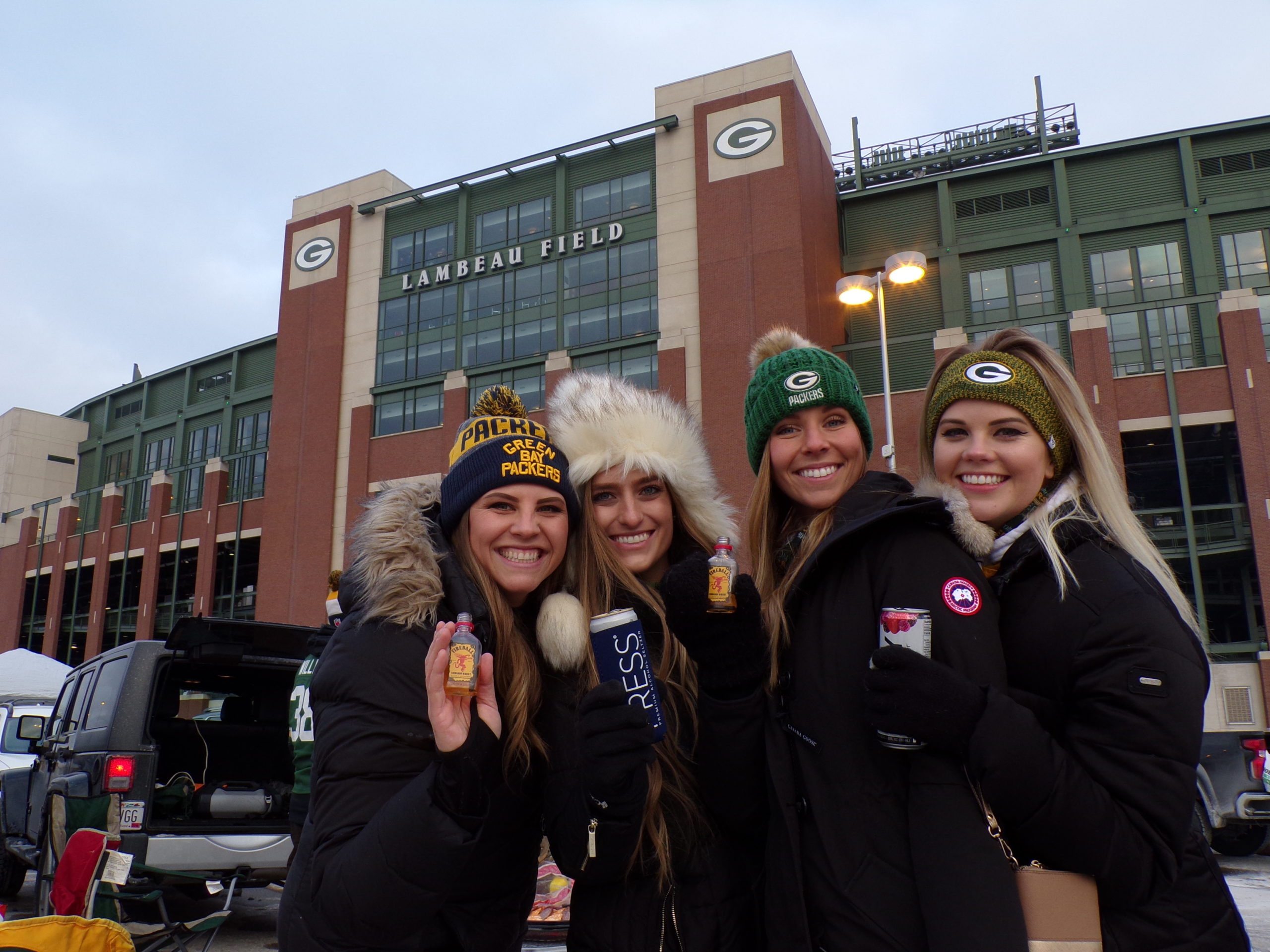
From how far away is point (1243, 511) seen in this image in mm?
25375

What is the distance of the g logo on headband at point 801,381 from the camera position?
2.96 meters

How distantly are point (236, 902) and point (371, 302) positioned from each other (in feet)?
102

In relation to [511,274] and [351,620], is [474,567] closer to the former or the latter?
[351,620]

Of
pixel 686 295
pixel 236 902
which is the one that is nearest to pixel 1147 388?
pixel 686 295

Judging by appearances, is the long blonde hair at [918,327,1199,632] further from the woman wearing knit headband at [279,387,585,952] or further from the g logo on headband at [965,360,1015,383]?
the woman wearing knit headband at [279,387,585,952]

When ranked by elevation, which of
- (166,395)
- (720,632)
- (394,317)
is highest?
(166,395)

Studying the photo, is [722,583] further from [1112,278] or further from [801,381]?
[1112,278]

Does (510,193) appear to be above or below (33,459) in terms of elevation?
above

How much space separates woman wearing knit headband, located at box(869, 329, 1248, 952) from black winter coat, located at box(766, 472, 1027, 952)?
0.11 m

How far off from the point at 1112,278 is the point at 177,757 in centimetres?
3011

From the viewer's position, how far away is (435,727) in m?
2.01

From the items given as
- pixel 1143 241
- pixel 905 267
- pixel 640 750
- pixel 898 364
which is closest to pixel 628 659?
pixel 640 750

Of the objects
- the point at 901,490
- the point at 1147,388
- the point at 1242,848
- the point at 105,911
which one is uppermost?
the point at 1147,388

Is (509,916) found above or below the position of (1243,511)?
below
